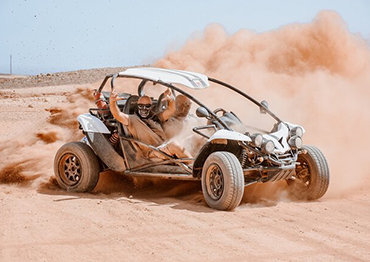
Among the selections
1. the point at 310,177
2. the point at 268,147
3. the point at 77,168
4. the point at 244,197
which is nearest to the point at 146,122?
the point at 77,168

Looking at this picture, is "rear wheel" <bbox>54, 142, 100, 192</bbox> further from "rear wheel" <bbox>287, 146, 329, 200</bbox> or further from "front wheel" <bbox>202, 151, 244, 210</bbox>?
"rear wheel" <bbox>287, 146, 329, 200</bbox>

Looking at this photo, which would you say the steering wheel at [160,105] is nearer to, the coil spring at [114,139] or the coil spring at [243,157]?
the coil spring at [114,139]

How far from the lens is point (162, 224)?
21.1 feet

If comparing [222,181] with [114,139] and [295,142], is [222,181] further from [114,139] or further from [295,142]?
[114,139]

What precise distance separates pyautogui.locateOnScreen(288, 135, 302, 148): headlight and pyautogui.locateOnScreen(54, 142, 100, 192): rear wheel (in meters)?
2.80

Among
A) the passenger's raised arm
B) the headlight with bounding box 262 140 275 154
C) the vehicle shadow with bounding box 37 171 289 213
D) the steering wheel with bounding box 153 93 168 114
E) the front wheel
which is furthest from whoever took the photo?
the steering wheel with bounding box 153 93 168 114

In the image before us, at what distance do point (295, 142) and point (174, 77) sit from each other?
1.80 m

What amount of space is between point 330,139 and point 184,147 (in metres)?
4.70

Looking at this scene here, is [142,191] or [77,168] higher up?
[77,168]

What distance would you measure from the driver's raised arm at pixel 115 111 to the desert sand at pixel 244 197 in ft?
3.46

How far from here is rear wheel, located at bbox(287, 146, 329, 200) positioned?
26.1 ft

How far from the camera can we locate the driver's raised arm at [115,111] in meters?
8.09

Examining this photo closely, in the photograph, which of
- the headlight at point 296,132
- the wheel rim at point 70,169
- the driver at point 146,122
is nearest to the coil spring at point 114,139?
A: the driver at point 146,122

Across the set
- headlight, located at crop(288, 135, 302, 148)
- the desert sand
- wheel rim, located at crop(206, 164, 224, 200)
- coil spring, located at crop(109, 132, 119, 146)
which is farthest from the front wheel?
coil spring, located at crop(109, 132, 119, 146)
